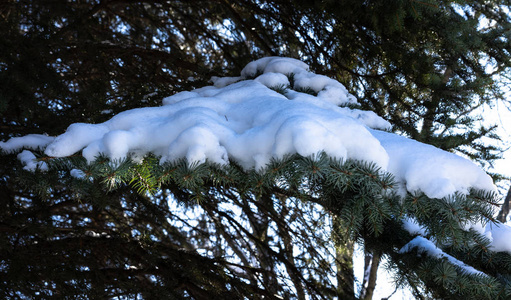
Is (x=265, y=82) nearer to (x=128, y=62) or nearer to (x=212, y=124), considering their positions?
(x=212, y=124)

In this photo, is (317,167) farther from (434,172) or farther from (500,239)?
(500,239)

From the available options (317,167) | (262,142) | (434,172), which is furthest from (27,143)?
(434,172)

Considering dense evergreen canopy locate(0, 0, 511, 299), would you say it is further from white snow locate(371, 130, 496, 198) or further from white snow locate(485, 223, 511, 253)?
white snow locate(371, 130, 496, 198)

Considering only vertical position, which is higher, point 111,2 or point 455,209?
point 111,2

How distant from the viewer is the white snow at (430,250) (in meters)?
1.93

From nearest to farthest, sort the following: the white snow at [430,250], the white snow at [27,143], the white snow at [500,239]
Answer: the white snow at [430,250] → the white snow at [500,239] → the white snow at [27,143]

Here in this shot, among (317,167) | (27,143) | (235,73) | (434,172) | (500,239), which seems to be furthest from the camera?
(235,73)

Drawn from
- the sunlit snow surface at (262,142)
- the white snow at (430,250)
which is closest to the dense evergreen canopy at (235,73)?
the white snow at (430,250)

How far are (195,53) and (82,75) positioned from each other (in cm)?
172

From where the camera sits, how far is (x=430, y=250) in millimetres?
2084

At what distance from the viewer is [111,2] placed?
13.4ft

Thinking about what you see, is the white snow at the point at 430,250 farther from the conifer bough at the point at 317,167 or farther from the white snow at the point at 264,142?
the white snow at the point at 264,142

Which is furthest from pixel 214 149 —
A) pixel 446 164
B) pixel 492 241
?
pixel 492 241

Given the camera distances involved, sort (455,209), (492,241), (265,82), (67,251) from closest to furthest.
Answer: (455,209)
(492,241)
(265,82)
(67,251)
